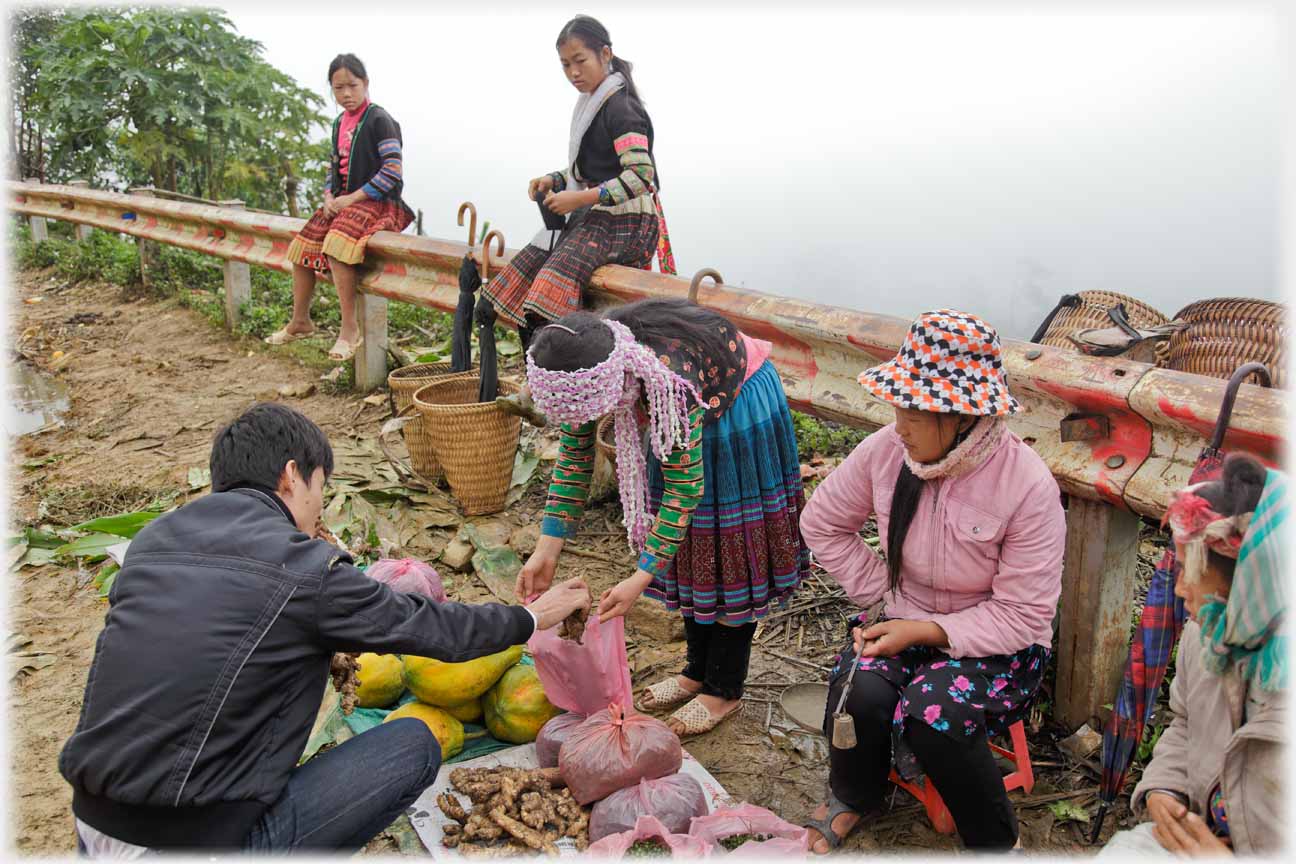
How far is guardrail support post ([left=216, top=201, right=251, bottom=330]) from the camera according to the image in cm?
815

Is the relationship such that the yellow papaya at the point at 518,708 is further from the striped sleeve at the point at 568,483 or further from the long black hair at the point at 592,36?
the long black hair at the point at 592,36

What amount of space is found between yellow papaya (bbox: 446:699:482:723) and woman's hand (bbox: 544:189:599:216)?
7.01ft

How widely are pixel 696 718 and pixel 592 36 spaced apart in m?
2.76

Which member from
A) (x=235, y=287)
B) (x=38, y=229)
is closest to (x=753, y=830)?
(x=235, y=287)

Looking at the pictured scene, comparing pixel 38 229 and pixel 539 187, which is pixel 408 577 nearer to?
pixel 539 187

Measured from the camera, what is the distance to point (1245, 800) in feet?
5.92

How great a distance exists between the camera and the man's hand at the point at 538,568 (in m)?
3.03

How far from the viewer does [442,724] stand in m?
3.03

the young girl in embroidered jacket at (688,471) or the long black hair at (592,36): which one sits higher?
the long black hair at (592,36)

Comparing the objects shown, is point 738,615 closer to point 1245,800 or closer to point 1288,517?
point 1245,800

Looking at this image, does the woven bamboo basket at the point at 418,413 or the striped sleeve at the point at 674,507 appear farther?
the woven bamboo basket at the point at 418,413

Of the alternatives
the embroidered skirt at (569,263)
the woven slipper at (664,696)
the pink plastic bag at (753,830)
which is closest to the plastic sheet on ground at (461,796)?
the pink plastic bag at (753,830)

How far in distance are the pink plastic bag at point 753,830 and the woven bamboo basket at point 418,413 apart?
8.41ft

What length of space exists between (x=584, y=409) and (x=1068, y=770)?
1.74 metres
